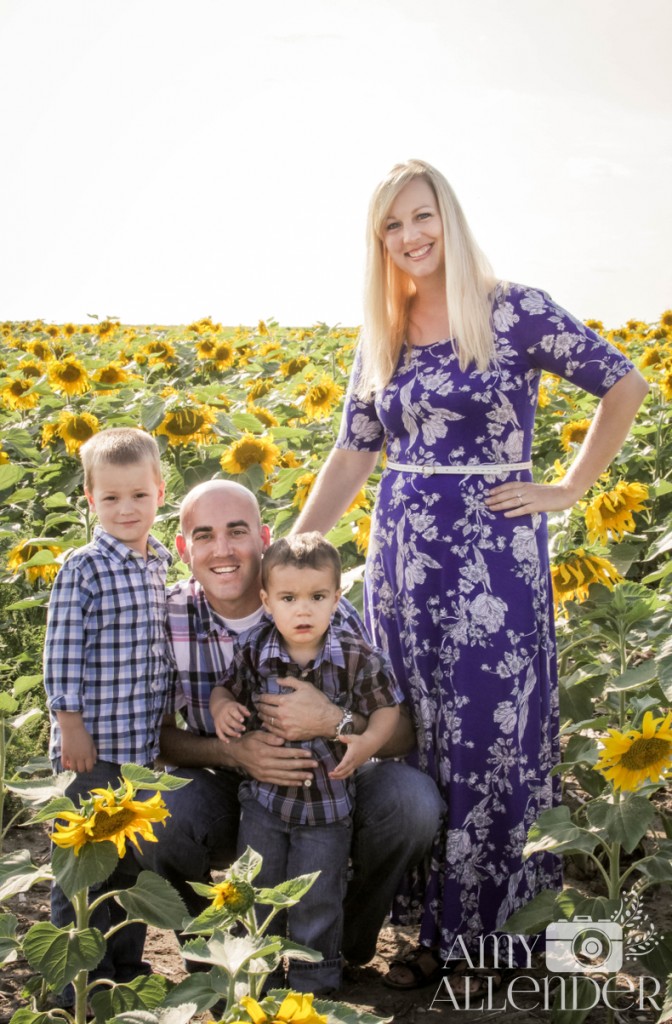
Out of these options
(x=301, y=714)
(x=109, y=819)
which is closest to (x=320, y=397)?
(x=301, y=714)

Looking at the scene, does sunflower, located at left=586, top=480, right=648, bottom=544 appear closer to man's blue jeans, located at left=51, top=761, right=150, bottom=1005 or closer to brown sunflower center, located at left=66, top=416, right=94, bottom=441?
man's blue jeans, located at left=51, top=761, right=150, bottom=1005

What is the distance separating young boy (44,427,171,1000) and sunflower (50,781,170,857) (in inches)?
24.9

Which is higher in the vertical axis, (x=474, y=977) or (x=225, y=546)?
(x=225, y=546)

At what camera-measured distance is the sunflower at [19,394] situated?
6625mm

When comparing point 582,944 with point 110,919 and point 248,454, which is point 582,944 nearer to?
point 110,919

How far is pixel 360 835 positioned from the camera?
245 cm

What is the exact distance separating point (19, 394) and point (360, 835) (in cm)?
486

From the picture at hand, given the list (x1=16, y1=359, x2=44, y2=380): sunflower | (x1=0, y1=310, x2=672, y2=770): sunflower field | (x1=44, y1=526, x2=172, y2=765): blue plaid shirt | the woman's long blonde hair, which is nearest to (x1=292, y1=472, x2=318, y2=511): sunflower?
(x1=0, y1=310, x2=672, y2=770): sunflower field

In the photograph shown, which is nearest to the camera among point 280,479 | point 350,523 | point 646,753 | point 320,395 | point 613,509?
point 646,753

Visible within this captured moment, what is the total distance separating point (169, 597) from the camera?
257 centimetres

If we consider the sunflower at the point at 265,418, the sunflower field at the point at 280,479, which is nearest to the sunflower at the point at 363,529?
the sunflower field at the point at 280,479

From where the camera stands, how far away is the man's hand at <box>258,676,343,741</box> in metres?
2.32

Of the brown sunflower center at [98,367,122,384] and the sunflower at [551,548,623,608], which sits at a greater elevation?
the brown sunflower center at [98,367,122,384]

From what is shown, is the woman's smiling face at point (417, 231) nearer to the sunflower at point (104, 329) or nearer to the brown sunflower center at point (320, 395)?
the brown sunflower center at point (320, 395)
